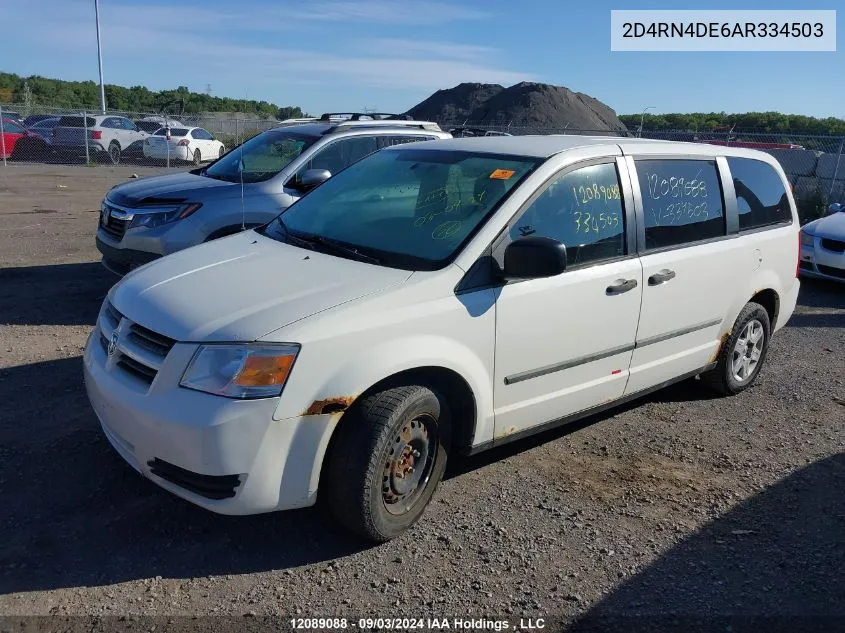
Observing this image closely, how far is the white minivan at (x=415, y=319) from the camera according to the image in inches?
124

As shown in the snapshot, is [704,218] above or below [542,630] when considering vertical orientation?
above

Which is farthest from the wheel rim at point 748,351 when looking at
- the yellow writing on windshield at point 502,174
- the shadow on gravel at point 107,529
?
the shadow on gravel at point 107,529

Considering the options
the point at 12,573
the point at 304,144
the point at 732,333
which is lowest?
the point at 12,573

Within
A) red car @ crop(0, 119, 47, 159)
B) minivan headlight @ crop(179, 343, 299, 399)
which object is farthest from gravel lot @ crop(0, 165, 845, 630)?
red car @ crop(0, 119, 47, 159)

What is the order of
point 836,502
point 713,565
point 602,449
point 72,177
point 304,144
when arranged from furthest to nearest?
point 72,177
point 304,144
point 602,449
point 836,502
point 713,565

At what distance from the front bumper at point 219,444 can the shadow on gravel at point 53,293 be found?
389 cm

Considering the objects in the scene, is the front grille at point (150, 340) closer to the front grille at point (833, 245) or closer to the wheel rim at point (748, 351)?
the wheel rim at point (748, 351)

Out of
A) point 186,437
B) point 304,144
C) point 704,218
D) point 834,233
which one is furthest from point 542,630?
point 834,233

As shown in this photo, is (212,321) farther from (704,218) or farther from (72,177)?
(72,177)

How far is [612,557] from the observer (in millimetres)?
3594

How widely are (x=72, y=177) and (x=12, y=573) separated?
19.9 meters

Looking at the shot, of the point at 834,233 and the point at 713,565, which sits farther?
the point at 834,233

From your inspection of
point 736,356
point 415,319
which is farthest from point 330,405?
point 736,356

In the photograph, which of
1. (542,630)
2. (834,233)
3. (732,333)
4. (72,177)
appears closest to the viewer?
(542,630)
